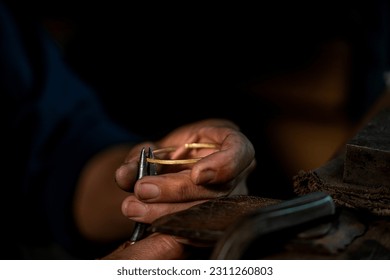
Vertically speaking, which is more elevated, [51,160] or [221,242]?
[221,242]

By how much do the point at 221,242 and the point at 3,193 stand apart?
817 mm

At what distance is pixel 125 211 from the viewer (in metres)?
0.53

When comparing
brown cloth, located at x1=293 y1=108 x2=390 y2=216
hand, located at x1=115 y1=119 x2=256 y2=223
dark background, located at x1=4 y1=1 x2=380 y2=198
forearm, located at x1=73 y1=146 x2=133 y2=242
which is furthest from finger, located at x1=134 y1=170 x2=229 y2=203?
dark background, located at x1=4 y1=1 x2=380 y2=198

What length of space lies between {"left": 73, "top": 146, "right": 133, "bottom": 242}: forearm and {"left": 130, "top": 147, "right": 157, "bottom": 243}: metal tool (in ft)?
1.27

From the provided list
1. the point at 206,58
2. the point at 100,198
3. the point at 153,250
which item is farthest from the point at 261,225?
the point at 206,58

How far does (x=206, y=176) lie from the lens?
20.6 inches

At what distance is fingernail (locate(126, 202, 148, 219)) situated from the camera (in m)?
0.52

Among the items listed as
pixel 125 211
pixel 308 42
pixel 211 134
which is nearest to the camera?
pixel 125 211

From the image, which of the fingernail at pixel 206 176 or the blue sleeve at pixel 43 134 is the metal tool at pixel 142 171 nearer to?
the fingernail at pixel 206 176

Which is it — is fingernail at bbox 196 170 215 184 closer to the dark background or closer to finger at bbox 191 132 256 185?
finger at bbox 191 132 256 185

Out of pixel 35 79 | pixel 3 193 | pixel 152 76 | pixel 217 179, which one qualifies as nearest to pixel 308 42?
pixel 152 76

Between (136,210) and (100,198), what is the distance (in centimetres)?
46

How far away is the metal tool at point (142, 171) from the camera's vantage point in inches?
20.2
